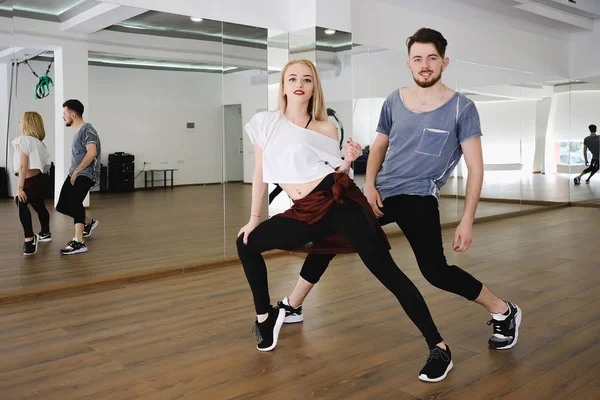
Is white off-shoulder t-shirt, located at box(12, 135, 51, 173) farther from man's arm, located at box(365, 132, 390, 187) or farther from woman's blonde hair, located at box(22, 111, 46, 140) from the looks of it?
man's arm, located at box(365, 132, 390, 187)

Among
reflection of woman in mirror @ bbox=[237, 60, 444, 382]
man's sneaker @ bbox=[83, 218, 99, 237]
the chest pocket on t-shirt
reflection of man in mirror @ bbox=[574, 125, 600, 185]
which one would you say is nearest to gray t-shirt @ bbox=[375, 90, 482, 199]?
the chest pocket on t-shirt

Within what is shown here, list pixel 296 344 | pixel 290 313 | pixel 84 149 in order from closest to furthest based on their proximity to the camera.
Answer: pixel 296 344, pixel 290 313, pixel 84 149

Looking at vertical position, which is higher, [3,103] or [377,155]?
[3,103]

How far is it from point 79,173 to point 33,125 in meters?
0.98

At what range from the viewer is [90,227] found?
19.4 ft

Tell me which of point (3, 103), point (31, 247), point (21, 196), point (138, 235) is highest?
point (3, 103)

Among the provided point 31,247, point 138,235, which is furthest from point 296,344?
point 138,235

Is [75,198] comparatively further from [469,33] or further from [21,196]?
[469,33]

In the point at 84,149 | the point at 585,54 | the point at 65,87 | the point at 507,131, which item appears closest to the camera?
the point at 65,87

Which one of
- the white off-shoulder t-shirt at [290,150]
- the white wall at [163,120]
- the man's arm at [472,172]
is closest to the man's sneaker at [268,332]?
the white off-shoulder t-shirt at [290,150]

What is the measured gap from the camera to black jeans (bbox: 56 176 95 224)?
5.12 meters

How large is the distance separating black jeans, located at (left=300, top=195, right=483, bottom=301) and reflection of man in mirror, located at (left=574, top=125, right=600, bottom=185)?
8.89 m

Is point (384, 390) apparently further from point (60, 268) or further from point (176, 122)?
point (176, 122)

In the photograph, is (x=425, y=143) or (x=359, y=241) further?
(x=425, y=143)
